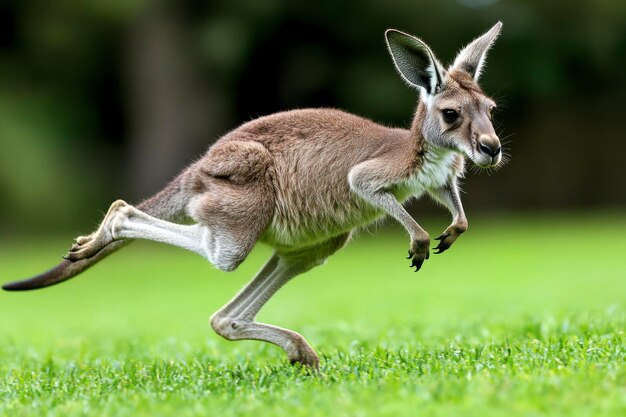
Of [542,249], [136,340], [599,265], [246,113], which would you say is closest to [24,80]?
[246,113]

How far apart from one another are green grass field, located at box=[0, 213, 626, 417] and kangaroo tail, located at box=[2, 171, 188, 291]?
1.78 ft

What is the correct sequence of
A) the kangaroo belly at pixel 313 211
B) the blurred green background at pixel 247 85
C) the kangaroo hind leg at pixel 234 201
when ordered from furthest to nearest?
the blurred green background at pixel 247 85, the kangaroo belly at pixel 313 211, the kangaroo hind leg at pixel 234 201

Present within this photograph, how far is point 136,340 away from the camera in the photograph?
26.5ft

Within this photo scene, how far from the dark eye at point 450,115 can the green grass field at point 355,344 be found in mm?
1244

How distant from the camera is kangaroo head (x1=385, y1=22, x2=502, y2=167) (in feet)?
17.7

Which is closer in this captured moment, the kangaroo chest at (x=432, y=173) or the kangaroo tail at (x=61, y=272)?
the kangaroo chest at (x=432, y=173)

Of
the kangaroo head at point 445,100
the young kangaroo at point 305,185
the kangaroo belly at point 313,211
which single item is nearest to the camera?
the kangaroo head at point 445,100

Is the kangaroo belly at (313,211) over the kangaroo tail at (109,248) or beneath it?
over

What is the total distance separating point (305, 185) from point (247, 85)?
643 inches

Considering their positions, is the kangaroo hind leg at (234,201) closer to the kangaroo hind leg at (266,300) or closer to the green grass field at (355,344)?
the kangaroo hind leg at (266,300)

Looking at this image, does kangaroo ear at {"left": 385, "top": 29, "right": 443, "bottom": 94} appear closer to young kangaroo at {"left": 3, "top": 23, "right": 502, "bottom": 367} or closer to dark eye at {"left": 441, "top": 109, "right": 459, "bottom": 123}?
young kangaroo at {"left": 3, "top": 23, "right": 502, "bottom": 367}

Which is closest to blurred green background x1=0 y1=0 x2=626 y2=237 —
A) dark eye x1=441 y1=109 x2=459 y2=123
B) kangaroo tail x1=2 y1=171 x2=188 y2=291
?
kangaroo tail x1=2 y1=171 x2=188 y2=291

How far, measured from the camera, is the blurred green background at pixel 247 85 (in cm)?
2073

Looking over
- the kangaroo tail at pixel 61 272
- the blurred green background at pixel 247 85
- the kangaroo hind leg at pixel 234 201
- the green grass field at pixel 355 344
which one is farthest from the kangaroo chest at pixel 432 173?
the blurred green background at pixel 247 85
